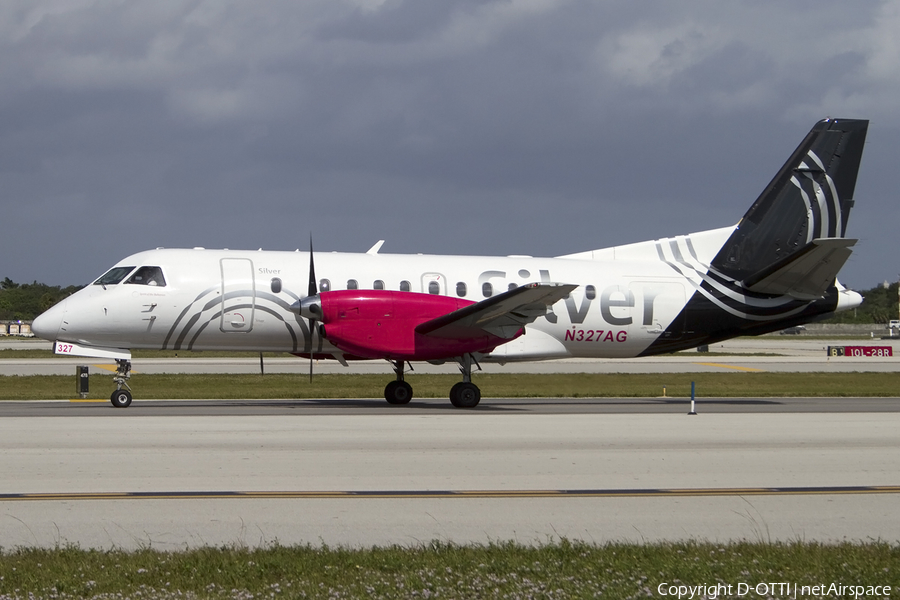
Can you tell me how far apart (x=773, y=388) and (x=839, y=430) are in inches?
589

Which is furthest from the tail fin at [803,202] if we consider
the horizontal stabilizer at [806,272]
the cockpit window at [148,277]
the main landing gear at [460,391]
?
the cockpit window at [148,277]

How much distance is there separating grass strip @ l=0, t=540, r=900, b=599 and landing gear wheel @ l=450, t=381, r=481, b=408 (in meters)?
13.7

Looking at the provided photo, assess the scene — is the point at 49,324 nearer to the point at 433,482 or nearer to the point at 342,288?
the point at 342,288

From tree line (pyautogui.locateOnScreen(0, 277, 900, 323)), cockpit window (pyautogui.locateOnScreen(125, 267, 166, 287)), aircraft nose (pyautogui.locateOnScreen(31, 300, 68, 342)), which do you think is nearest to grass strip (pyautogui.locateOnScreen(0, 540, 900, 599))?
aircraft nose (pyautogui.locateOnScreen(31, 300, 68, 342))

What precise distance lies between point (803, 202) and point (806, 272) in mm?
2466

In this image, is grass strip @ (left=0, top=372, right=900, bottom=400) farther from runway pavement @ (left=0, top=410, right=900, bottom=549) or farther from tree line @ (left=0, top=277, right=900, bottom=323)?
tree line @ (left=0, top=277, right=900, bottom=323)

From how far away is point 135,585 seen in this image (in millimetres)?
6152

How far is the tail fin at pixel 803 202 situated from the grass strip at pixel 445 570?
1791 centimetres

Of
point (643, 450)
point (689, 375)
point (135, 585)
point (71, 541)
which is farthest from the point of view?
point (689, 375)

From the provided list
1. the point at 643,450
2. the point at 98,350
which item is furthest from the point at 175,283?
the point at 643,450

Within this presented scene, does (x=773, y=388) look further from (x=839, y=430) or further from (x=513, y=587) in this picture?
(x=513, y=587)

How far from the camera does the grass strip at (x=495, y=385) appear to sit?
1047 inches

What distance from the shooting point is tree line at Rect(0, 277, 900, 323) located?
135750 millimetres

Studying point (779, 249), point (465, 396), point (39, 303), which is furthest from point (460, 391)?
point (39, 303)
